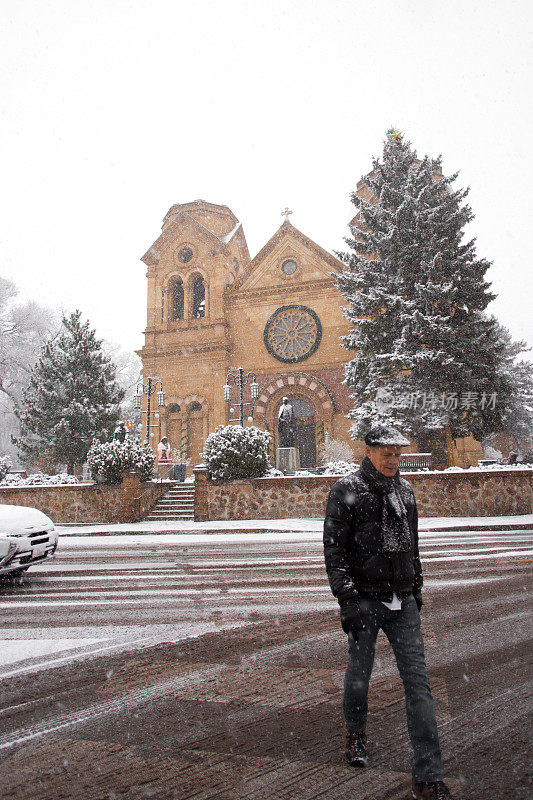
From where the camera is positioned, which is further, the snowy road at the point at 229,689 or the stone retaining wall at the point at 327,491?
the stone retaining wall at the point at 327,491

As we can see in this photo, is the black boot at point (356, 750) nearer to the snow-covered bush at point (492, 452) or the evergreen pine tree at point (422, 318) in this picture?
the evergreen pine tree at point (422, 318)

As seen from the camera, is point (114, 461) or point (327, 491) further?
point (114, 461)

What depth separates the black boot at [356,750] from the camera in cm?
271

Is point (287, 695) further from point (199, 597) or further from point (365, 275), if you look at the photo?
point (365, 275)

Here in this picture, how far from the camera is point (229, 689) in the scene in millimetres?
3762

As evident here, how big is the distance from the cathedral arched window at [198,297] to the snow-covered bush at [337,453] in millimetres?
11931

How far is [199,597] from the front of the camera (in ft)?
21.9

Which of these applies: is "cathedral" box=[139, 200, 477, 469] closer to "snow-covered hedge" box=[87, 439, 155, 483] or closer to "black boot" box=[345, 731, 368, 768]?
"snow-covered hedge" box=[87, 439, 155, 483]

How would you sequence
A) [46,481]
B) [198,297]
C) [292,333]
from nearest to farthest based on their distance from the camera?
[46,481]
[292,333]
[198,297]

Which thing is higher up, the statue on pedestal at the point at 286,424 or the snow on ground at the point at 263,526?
the statue on pedestal at the point at 286,424

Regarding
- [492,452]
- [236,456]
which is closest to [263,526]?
[236,456]

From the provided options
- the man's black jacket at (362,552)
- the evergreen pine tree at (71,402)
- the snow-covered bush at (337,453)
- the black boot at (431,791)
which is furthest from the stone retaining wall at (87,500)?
the black boot at (431,791)

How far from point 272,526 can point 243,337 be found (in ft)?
57.5

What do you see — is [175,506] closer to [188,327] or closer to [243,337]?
[243,337]
